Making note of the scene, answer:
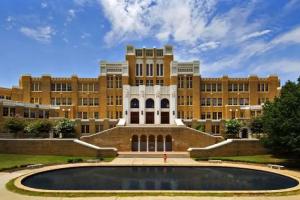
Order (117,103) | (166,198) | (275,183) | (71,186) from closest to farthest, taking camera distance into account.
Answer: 1. (166,198)
2. (71,186)
3. (275,183)
4. (117,103)

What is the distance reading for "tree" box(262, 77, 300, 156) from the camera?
1316 inches

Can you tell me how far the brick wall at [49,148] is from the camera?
45.1 m

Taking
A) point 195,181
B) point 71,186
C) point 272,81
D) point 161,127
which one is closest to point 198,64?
point 272,81

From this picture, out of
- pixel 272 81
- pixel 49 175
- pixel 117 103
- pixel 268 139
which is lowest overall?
pixel 49 175

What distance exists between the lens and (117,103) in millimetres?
69250

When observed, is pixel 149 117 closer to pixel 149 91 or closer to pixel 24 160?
pixel 149 91

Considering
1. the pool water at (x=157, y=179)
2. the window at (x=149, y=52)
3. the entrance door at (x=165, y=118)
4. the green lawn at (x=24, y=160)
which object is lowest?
the pool water at (x=157, y=179)

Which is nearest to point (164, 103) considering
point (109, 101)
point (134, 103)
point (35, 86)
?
point (134, 103)

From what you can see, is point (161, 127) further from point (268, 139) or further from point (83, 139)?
point (268, 139)

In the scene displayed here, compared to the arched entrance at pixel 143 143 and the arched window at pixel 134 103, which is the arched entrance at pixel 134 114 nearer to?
the arched window at pixel 134 103

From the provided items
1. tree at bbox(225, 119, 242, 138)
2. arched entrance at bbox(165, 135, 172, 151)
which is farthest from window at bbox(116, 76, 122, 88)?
tree at bbox(225, 119, 242, 138)

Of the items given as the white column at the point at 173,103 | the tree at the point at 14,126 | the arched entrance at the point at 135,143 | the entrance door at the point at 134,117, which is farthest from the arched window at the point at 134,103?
the tree at the point at 14,126

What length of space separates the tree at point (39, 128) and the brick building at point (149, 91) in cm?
1688

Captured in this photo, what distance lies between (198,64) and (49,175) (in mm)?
46884
